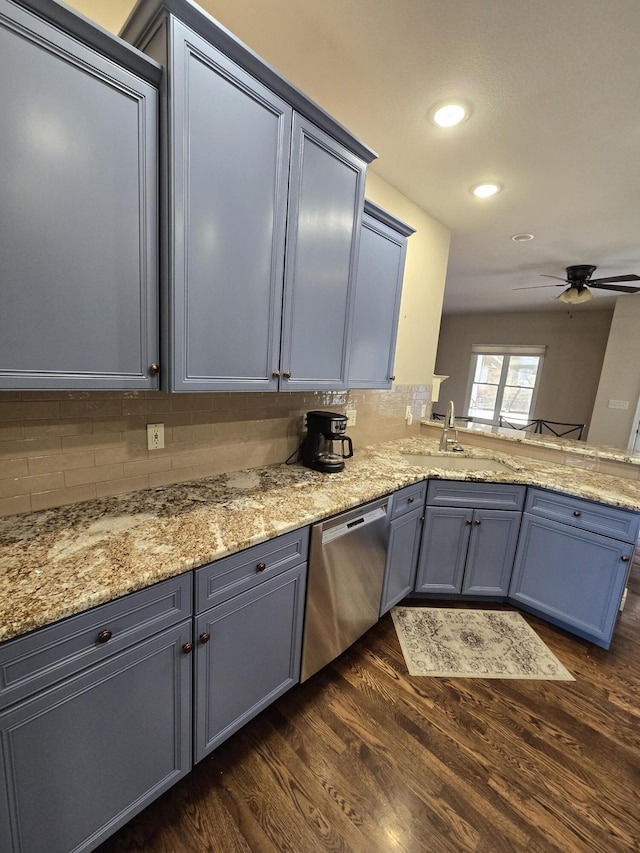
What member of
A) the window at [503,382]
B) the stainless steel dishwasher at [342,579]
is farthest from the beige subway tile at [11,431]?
the window at [503,382]

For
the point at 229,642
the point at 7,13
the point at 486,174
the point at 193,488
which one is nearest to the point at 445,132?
the point at 486,174

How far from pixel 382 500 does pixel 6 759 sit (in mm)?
1557

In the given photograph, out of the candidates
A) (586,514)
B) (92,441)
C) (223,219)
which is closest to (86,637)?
(92,441)

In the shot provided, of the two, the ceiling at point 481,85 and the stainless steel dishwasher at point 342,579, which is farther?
the stainless steel dishwasher at point 342,579

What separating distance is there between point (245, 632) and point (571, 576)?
2016mm

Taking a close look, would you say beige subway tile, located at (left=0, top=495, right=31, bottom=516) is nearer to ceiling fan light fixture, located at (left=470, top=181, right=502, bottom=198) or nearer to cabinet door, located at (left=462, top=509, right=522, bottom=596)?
cabinet door, located at (left=462, top=509, right=522, bottom=596)

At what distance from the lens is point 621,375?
197 inches

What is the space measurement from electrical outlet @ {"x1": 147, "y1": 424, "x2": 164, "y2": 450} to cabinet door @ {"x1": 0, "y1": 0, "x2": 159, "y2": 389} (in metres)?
0.39

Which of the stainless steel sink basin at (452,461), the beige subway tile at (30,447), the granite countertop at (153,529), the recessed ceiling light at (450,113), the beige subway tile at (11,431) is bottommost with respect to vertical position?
the stainless steel sink basin at (452,461)

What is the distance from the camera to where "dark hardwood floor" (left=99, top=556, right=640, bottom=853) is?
1.22m

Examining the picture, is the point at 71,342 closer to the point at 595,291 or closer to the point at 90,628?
the point at 90,628

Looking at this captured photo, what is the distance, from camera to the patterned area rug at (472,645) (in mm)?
1937

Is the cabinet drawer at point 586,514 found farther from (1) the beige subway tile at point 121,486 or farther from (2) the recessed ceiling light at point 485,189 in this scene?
(1) the beige subway tile at point 121,486

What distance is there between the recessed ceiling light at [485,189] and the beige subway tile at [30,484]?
117 inches
